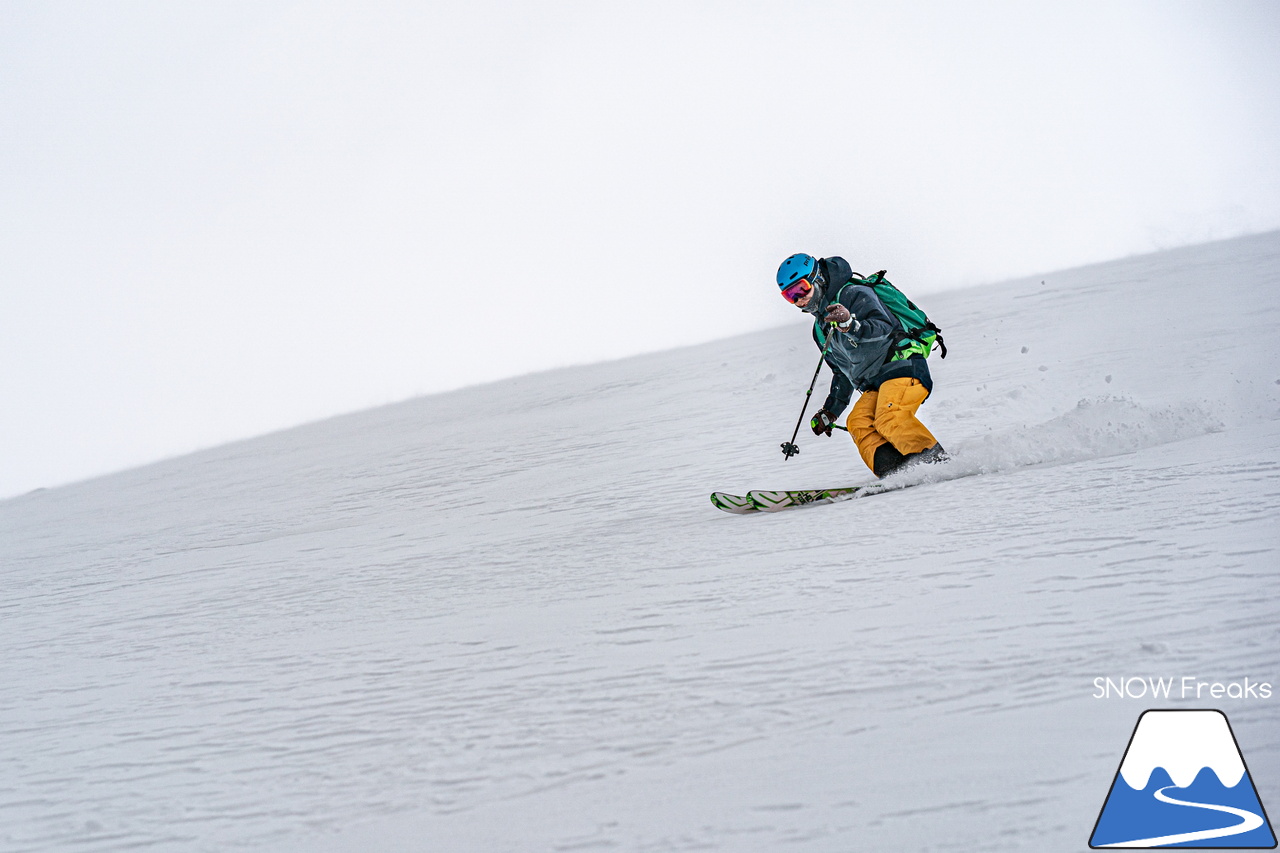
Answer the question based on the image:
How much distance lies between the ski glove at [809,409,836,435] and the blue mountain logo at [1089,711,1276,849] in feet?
12.2

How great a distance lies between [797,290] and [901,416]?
3.18 feet

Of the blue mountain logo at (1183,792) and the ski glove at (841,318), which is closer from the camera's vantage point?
the blue mountain logo at (1183,792)

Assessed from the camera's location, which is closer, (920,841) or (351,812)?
(920,841)

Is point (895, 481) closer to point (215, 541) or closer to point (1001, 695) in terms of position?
point (1001, 695)

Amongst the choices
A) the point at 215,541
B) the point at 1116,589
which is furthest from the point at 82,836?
the point at 215,541

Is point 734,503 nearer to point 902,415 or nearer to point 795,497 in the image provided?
point 795,497

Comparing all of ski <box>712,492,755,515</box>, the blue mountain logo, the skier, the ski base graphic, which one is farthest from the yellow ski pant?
the blue mountain logo

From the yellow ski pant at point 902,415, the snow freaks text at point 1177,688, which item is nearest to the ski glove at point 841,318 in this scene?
the yellow ski pant at point 902,415

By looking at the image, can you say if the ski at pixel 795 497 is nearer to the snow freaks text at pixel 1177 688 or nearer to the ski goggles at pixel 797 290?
the ski goggles at pixel 797 290

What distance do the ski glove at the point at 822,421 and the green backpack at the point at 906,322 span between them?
0.51m

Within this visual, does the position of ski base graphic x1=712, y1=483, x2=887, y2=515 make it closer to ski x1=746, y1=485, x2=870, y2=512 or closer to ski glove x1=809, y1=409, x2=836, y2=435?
ski x1=746, y1=485, x2=870, y2=512

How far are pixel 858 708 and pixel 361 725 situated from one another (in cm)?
151

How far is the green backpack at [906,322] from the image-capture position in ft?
19.0

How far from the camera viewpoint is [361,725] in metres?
2.91
